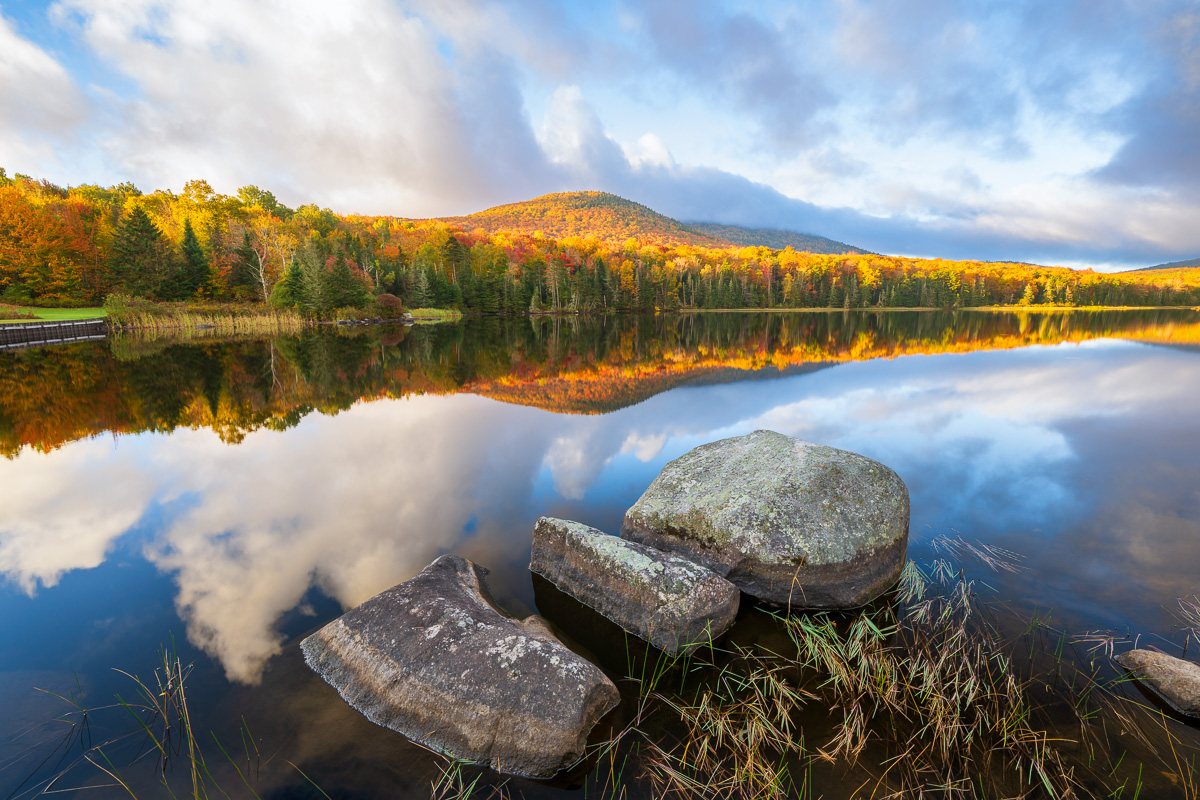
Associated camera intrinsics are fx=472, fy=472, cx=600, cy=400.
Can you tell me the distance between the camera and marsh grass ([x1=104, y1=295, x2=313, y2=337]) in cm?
3766

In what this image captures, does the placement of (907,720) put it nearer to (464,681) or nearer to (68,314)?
(464,681)

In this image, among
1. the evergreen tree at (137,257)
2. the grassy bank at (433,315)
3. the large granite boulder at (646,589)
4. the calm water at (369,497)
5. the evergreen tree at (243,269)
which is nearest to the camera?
the calm water at (369,497)

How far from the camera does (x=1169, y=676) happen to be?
4133 millimetres

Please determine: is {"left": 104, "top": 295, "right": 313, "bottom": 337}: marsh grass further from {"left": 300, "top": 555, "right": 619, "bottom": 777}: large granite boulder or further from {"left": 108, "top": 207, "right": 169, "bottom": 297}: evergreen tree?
{"left": 300, "top": 555, "right": 619, "bottom": 777}: large granite boulder

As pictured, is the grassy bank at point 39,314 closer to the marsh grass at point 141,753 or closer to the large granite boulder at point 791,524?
the marsh grass at point 141,753

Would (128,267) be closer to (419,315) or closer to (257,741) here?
(419,315)

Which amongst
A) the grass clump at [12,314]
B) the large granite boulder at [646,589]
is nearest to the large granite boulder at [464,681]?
the large granite boulder at [646,589]

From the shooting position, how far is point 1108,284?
134 metres

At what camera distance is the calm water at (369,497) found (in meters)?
4.20

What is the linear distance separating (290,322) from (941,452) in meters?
54.8

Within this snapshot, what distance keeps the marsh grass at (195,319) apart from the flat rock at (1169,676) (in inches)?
1854

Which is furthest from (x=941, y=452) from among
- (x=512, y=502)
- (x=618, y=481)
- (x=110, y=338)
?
(x=110, y=338)

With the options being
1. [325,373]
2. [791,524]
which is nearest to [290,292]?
[325,373]

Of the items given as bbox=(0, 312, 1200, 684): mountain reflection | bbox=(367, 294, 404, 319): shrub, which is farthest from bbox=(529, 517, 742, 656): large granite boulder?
bbox=(367, 294, 404, 319): shrub
